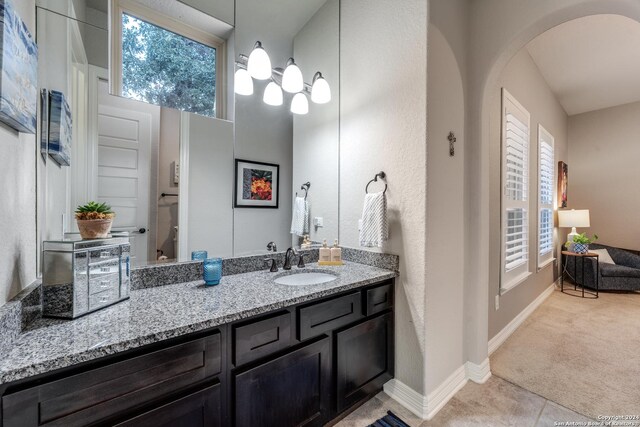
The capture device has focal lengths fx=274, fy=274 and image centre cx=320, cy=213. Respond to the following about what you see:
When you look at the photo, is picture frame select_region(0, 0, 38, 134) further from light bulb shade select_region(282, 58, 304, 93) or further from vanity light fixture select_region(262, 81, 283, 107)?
light bulb shade select_region(282, 58, 304, 93)

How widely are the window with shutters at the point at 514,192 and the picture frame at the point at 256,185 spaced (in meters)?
2.16

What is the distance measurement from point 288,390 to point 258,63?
1.93 metres

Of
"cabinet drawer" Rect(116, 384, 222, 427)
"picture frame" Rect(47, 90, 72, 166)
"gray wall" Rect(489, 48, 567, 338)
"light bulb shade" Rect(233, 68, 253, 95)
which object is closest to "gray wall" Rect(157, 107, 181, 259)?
"picture frame" Rect(47, 90, 72, 166)

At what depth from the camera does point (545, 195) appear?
3836mm

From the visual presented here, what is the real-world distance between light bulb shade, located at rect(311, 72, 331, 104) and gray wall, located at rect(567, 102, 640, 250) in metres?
5.60

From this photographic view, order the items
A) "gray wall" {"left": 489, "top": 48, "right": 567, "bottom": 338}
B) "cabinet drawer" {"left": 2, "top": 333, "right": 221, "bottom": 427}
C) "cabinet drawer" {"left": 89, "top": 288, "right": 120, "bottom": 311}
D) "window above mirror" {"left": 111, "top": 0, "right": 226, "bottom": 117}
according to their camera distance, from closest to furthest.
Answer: "cabinet drawer" {"left": 2, "top": 333, "right": 221, "bottom": 427}
"cabinet drawer" {"left": 89, "top": 288, "right": 120, "bottom": 311}
"window above mirror" {"left": 111, "top": 0, "right": 226, "bottom": 117}
"gray wall" {"left": 489, "top": 48, "right": 567, "bottom": 338}

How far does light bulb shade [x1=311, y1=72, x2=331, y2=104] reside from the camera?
2117 mm

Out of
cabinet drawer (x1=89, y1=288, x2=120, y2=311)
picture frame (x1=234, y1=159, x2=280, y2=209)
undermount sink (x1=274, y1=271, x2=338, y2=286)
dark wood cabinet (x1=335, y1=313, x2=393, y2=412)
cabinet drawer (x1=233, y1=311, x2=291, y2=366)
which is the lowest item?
dark wood cabinet (x1=335, y1=313, x2=393, y2=412)

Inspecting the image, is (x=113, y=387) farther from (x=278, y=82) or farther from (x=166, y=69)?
(x=278, y=82)

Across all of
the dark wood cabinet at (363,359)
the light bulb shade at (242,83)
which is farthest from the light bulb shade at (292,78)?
the dark wood cabinet at (363,359)

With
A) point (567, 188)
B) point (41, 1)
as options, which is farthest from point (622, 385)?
point (567, 188)

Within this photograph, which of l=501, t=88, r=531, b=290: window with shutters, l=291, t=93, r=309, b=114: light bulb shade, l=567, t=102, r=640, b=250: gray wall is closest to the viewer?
l=291, t=93, r=309, b=114: light bulb shade

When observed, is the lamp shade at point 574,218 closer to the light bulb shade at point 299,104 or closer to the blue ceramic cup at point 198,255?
the light bulb shade at point 299,104

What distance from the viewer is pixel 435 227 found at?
68.5 inches
